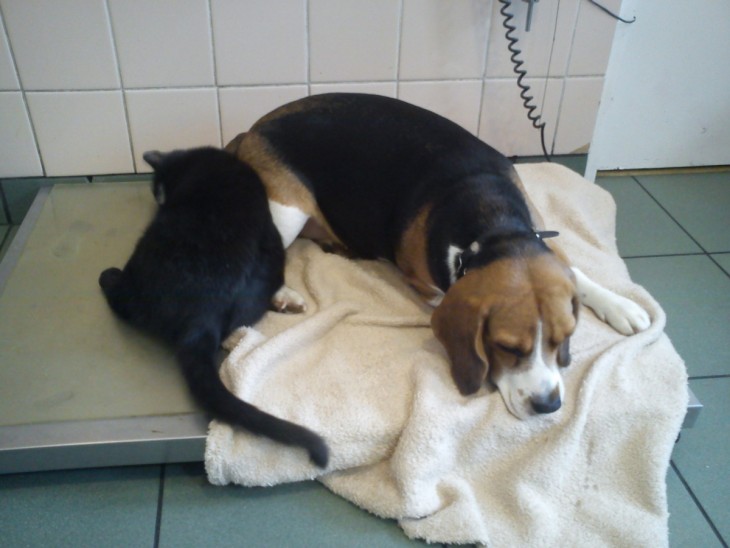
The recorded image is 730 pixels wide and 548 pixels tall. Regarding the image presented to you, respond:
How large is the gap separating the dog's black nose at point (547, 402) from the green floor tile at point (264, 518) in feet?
1.17

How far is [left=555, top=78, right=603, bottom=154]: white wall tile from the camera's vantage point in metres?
2.25

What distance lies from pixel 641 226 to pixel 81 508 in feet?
6.01

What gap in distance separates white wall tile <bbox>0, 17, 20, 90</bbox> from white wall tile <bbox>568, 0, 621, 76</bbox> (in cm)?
164

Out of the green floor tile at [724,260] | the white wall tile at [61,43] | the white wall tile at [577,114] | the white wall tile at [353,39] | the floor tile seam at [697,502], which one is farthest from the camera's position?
the white wall tile at [577,114]

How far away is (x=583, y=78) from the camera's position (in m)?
2.23

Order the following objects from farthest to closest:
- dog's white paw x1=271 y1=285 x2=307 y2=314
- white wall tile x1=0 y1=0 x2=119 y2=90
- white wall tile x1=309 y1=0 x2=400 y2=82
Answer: white wall tile x1=309 y1=0 x2=400 y2=82, white wall tile x1=0 y1=0 x2=119 y2=90, dog's white paw x1=271 y1=285 x2=307 y2=314

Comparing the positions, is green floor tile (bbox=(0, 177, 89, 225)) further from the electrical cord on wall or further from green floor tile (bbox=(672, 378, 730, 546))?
green floor tile (bbox=(672, 378, 730, 546))

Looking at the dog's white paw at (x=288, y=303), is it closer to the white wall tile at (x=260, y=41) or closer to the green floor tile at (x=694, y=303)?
the white wall tile at (x=260, y=41)

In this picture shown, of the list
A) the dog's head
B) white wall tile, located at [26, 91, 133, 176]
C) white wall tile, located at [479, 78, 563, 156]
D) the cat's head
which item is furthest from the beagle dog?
white wall tile, located at [479, 78, 563, 156]

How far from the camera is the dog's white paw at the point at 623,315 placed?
1.60 meters

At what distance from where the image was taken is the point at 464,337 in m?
1.34

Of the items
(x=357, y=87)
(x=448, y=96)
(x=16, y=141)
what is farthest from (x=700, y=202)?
(x=16, y=141)

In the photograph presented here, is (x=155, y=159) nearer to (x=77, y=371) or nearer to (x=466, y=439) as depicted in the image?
(x=77, y=371)

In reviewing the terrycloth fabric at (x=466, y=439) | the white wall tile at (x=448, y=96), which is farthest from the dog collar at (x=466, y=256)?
the white wall tile at (x=448, y=96)
